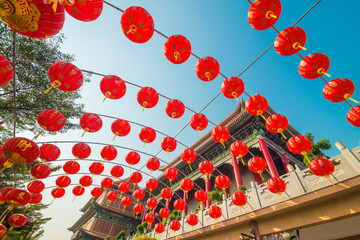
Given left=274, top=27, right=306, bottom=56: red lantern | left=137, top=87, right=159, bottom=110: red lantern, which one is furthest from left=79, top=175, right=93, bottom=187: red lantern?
left=274, top=27, right=306, bottom=56: red lantern

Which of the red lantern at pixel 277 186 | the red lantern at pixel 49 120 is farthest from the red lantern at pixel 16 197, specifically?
the red lantern at pixel 277 186

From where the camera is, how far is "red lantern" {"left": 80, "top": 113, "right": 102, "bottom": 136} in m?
5.61

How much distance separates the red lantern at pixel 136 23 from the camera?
127 inches

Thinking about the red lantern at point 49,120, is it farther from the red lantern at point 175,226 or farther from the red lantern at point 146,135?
the red lantern at point 175,226

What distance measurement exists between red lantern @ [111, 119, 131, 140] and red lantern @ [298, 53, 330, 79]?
559cm

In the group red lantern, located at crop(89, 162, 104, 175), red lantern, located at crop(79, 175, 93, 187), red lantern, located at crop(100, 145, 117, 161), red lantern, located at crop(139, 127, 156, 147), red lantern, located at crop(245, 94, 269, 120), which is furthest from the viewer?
red lantern, located at crop(79, 175, 93, 187)

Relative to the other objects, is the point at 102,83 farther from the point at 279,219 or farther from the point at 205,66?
the point at 279,219

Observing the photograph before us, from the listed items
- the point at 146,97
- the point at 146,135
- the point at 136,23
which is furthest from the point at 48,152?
the point at 136,23

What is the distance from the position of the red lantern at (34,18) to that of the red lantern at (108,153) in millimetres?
5399

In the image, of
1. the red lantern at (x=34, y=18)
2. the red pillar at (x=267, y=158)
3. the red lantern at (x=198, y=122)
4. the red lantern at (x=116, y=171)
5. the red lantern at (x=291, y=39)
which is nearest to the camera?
the red lantern at (x=34, y=18)

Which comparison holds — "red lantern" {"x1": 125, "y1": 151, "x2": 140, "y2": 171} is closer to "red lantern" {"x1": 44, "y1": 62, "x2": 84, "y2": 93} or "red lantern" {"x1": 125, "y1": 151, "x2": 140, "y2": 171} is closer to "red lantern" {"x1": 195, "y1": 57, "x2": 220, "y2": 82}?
"red lantern" {"x1": 44, "y1": 62, "x2": 84, "y2": 93}

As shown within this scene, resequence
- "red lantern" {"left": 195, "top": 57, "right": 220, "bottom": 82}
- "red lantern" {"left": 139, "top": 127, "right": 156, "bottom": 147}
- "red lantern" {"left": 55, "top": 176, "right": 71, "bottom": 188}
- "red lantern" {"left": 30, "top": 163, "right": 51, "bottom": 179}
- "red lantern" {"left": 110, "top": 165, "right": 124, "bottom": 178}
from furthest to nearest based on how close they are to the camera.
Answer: "red lantern" {"left": 110, "top": 165, "right": 124, "bottom": 178} < "red lantern" {"left": 55, "top": 176, "right": 71, "bottom": 188} < "red lantern" {"left": 30, "top": 163, "right": 51, "bottom": 179} < "red lantern" {"left": 139, "top": 127, "right": 156, "bottom": 147} < "red lantern" {"left": 195, "top": 57, "right": 220, "bottom": 82}

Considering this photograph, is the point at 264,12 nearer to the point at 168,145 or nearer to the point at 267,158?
the point at 168,145

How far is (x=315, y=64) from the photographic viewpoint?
3807 mm
